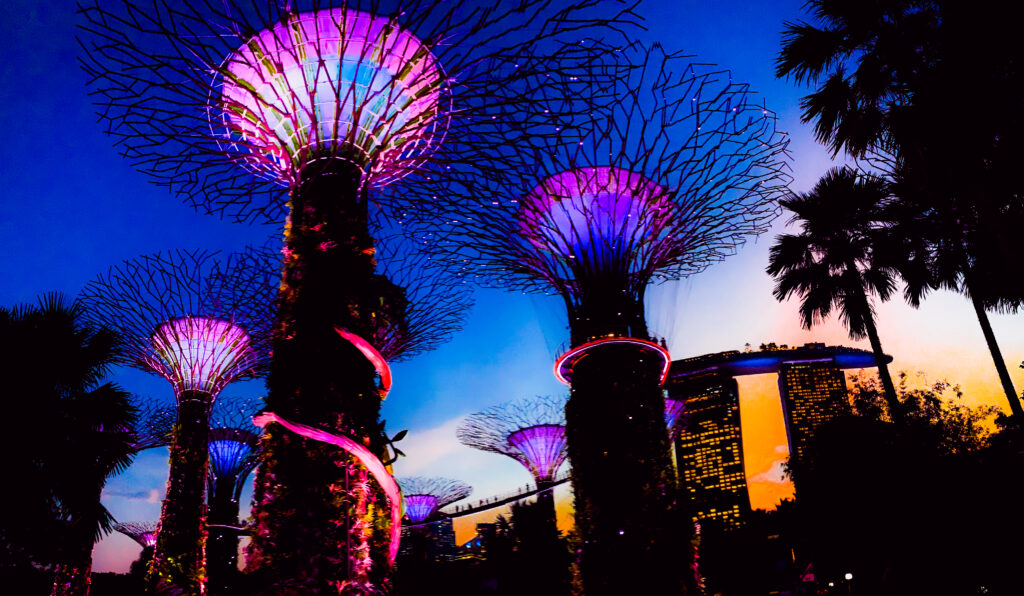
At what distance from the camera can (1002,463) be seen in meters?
12.1

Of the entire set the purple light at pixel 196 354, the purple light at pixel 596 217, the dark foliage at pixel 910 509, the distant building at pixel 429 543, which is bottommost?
the dark foliage at pixel 910 509

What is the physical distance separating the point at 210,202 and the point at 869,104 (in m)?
9.94

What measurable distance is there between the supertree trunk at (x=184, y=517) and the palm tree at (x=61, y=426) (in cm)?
99

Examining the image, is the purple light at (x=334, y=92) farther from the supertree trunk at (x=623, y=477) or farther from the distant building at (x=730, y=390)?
the distant building at (x=730, y=390)

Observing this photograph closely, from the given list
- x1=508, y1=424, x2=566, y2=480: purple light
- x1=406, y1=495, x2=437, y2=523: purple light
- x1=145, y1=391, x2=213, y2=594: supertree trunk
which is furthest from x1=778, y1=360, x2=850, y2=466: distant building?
x1=145, y1=391, x2=213, y2=594: supertree trunk

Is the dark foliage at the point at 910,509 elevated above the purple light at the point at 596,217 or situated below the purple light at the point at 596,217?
below

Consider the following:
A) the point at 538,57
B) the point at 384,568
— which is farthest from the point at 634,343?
the point at 384,568

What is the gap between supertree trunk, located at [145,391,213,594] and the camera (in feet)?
33.8

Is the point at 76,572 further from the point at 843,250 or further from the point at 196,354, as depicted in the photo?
the point at 843,250

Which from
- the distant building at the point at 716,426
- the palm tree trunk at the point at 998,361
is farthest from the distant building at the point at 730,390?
the palm tree trunk at the point at 998,361

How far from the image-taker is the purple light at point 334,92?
5.25 metres

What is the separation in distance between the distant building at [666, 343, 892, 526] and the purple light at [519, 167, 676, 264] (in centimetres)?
7619

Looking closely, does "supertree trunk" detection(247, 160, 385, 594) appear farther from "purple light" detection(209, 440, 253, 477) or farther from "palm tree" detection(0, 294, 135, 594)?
"purple light" detection(209, 440, 253, 477)

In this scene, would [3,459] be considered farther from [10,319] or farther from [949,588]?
[949,588]
